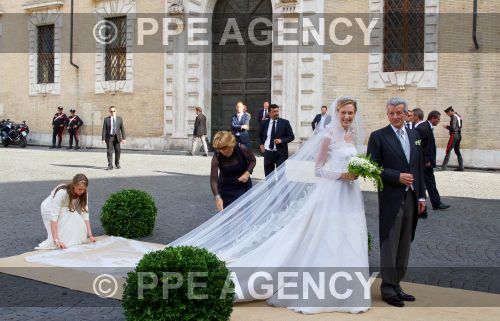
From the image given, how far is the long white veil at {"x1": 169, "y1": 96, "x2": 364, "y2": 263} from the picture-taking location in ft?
20.0

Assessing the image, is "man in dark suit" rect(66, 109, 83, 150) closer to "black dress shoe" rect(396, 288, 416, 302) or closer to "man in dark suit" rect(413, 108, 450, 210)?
"man in dark suit" rect(413, 108, 450, 210)

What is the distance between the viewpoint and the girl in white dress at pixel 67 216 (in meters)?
7.97

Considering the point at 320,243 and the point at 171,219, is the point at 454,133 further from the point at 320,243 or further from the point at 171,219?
the point at 320,243

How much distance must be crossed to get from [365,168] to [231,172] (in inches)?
90.1

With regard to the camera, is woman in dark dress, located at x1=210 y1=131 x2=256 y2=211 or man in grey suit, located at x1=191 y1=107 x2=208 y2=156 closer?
woman in dark dress, located at x1=210 y1=131 x2=256 y2=211

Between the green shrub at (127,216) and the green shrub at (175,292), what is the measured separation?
4076 millimetres

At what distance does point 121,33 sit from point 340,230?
21.7 m

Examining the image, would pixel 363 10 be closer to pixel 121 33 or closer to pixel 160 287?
pixel 121 33

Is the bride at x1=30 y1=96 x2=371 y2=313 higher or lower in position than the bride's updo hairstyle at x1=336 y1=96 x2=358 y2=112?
lower

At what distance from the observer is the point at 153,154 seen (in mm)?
22922

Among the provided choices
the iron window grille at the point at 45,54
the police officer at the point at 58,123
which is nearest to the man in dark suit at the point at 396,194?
the police officer at the point at 58,123

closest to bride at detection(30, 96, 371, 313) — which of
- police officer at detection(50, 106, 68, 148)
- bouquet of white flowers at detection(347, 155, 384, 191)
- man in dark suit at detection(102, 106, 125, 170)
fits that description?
bouquet of white flowers at detection(347, 155, 384, 191)

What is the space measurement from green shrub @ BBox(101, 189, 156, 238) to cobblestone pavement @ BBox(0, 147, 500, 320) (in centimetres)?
22

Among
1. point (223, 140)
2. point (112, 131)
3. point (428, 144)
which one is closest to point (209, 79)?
point (112, 131)
